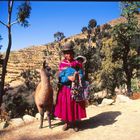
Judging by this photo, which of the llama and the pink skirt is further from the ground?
the llama

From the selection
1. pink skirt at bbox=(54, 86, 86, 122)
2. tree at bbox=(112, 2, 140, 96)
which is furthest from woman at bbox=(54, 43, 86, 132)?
tree at bbox=(112, 2, 140, 96)

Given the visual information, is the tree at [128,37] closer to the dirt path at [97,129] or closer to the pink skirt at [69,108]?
the dirt path at [97,129]

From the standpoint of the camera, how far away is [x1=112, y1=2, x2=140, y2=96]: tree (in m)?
19.1

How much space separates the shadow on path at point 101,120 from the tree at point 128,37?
10.2 m

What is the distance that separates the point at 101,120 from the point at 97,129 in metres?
0.85

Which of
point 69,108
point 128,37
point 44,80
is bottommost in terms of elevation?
point 69,108

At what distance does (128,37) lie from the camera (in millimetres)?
19984

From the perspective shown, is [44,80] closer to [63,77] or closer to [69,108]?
[63,77]

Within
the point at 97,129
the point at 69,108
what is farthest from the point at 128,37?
the point at 69,108

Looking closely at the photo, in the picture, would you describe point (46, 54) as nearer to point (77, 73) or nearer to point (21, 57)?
point (21, 57)

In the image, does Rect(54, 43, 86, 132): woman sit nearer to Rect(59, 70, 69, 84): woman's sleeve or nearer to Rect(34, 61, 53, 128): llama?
Rect(59, 70, 69, 84): woman's sleeve

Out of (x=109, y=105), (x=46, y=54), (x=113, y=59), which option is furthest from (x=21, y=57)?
(x=109, y=105)

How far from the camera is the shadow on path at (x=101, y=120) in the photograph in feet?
25.2

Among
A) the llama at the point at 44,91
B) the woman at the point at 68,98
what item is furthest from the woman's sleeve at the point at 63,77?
the llama at the point at 44,91
